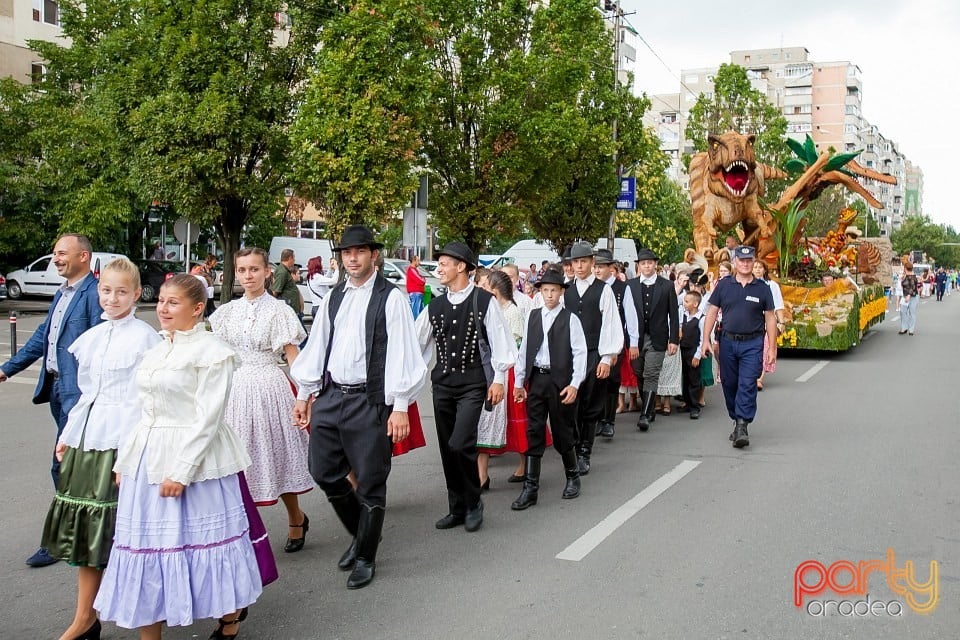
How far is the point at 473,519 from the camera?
594 centimetres

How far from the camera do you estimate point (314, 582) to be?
4938 millimetres

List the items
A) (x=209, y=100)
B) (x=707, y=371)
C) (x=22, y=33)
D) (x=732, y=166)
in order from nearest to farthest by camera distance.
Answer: (x=707, y=371) → (x=732, y=166) → (x=209, y=100) → (x=22, y=33)

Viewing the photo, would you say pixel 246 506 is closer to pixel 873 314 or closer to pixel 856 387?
pixel 856 387

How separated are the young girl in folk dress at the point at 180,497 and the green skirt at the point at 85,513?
6.5 inches

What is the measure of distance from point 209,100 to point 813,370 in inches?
548

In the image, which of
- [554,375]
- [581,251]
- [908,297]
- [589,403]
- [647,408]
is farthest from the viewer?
[908,297]

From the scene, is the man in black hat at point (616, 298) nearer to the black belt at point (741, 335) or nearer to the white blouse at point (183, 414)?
the black belt at point (741, 335)

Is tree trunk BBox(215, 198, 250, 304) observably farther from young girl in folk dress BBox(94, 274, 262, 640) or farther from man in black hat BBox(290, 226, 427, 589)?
young girl in folk dress BBox(94, 274, 262, 640)

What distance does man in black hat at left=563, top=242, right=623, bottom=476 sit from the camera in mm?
7455

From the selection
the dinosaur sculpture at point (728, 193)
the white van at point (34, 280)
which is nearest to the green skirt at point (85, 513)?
the dinosaur sculpture at point (728, 193)

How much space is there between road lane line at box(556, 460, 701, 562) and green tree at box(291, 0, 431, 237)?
1302 cm

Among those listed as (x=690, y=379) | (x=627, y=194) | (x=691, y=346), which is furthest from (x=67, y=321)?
(x=627, y=194)

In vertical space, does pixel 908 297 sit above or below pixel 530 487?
above

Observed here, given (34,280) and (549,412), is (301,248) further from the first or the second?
(549,412)
